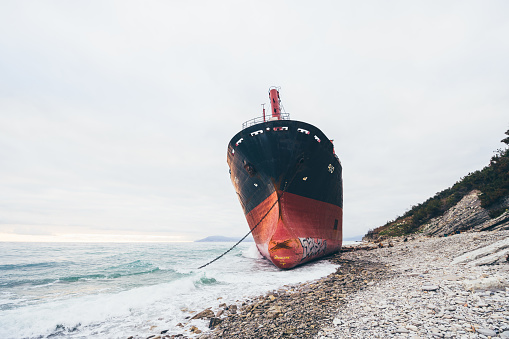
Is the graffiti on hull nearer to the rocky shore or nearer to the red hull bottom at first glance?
the red hull bottom

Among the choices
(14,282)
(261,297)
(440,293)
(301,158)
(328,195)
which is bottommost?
(14,282)

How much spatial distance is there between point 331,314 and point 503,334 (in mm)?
2388

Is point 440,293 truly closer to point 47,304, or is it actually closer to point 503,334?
point 503,334

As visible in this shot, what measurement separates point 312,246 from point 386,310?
25.3 ft

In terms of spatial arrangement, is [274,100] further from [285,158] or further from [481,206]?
[481,206]

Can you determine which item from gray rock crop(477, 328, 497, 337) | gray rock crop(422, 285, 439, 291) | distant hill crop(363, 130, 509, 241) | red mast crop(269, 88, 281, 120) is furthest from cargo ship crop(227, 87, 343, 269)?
distant hill crop(363, 130, 509, 241)

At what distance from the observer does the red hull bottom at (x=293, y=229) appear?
10406 mm

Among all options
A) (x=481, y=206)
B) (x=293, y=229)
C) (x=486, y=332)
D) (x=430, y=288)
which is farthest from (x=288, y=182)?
(x=481, y=206)

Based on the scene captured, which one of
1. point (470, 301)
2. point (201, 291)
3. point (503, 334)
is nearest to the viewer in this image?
point (503, 334)

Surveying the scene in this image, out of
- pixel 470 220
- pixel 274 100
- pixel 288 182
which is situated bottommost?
pixel 470 220

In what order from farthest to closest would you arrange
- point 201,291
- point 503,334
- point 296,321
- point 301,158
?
point 301,158
point 201,291
point 296,321
point 503,334

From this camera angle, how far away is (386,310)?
3926mm

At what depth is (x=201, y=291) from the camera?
27.1 feet

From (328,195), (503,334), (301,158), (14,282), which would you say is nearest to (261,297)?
(503,334)
